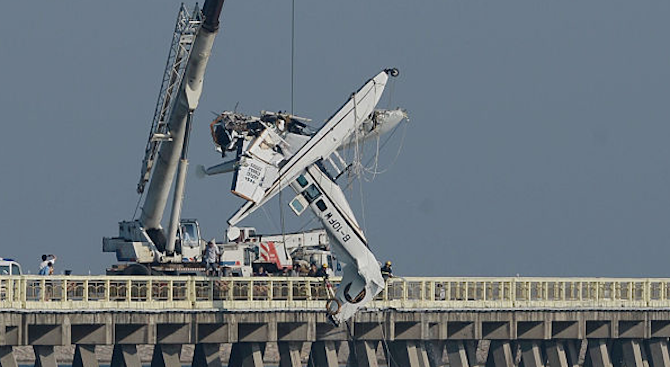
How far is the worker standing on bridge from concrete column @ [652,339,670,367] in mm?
18882

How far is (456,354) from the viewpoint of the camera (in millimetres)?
69750

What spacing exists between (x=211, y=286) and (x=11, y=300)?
7857mm

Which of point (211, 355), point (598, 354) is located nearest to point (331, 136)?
point (211, 355)

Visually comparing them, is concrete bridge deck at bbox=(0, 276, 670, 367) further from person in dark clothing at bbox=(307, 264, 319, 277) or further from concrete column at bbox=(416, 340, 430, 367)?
person in dark clothing at bbox=(307, 264, 319, 277)

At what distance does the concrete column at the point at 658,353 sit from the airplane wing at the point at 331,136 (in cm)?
1891

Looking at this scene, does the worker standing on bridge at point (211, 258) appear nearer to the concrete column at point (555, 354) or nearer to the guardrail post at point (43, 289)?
the guardrail post at point (43, 289)

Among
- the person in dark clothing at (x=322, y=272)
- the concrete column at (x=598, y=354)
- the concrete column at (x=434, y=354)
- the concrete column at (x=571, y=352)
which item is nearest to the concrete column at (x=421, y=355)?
the concrete column at (x=434, y=354)

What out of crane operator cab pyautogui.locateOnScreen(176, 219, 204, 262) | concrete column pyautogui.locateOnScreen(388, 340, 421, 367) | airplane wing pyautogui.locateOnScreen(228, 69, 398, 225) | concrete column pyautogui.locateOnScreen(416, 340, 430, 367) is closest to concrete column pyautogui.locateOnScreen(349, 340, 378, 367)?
concrete column pyautogui.locateOnScreen(388, 340, 421, 367)

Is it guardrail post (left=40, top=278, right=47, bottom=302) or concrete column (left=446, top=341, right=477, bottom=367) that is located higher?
guardrail post (left=40, top=278, right=47, bottom=302)

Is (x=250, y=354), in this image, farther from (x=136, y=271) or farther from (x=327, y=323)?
(x=136, y=271)

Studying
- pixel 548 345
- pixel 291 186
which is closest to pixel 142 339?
pixel 291 186

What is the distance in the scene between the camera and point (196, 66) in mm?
71438

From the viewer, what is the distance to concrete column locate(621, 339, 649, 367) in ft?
246

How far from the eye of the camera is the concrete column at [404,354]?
2702 inches
